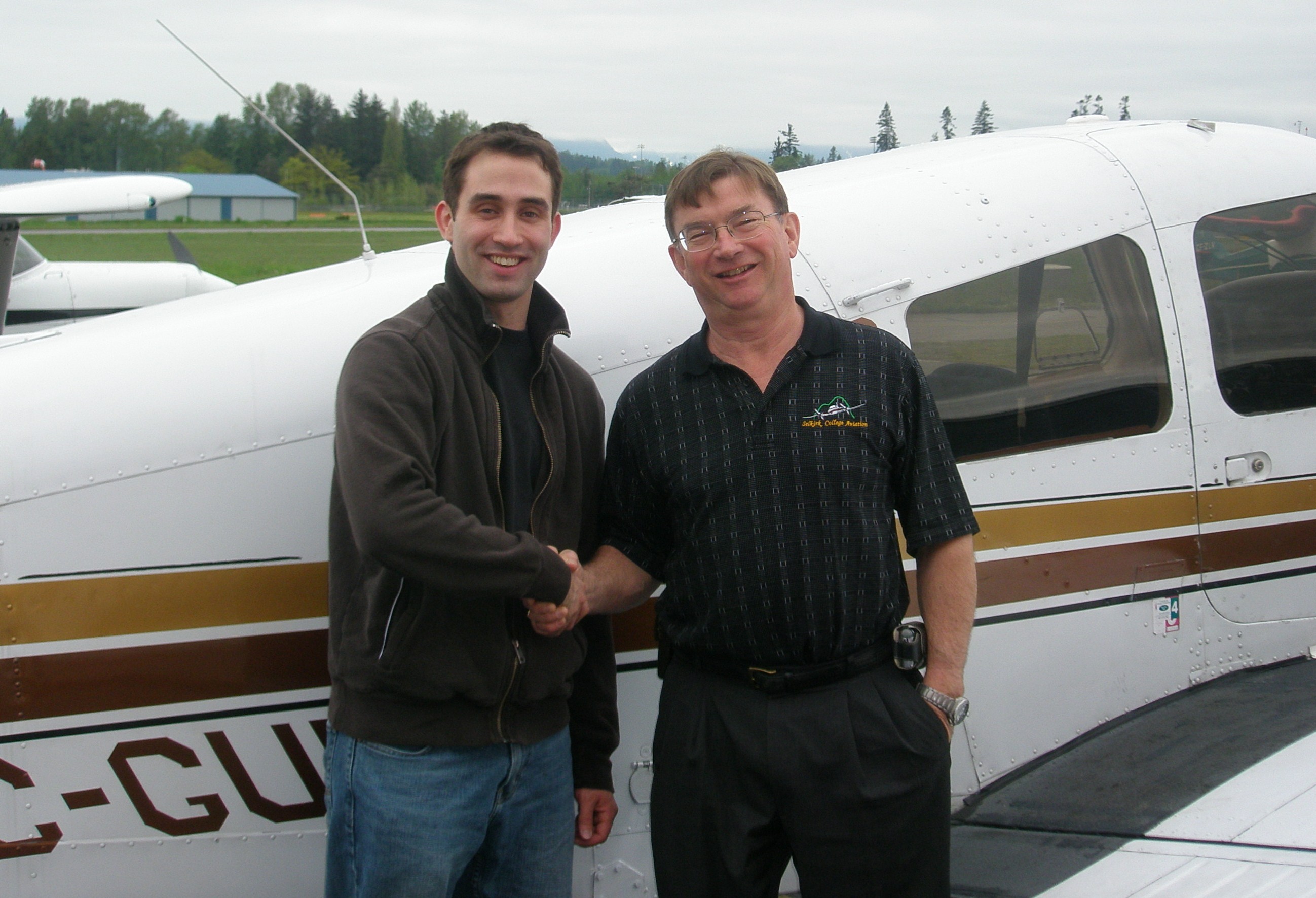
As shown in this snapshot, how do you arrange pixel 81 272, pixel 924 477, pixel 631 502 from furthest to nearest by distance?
pixel 81 272 → pixel 631 502 → pixel 924 477

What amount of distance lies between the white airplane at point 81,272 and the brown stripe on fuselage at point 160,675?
27.7 ft

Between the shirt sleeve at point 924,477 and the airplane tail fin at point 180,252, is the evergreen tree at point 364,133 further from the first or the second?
the shirt sleeve at point 924,477

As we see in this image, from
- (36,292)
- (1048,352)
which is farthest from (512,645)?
(36,292)

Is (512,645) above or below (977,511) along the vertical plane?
below

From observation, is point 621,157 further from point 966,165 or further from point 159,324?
point 159,324

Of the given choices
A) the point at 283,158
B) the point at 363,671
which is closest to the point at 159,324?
the point at 363,671

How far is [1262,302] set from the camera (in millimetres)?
3582

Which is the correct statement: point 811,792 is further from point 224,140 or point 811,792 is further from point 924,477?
point 224,140

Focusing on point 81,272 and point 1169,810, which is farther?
point 81,272

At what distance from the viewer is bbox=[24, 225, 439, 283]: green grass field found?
1567 inches

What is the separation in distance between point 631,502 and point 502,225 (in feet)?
2.12

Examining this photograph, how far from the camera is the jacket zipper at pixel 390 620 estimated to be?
Answer: 7.07 feet

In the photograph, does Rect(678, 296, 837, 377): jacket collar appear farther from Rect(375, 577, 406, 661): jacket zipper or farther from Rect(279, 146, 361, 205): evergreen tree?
Rect(279, 146, 361, 205): evergreen tree

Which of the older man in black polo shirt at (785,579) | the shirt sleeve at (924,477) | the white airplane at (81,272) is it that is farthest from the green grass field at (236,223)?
the shirt sleeve at (924,477)
